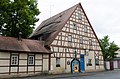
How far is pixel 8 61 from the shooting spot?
20.8 m

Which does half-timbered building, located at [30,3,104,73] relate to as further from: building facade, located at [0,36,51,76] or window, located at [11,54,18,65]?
window, located at [11,54,18,65]

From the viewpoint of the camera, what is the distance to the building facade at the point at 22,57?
67.6 ft

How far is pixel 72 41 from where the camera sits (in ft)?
93.7

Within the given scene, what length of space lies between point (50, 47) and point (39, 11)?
8879 millimetres

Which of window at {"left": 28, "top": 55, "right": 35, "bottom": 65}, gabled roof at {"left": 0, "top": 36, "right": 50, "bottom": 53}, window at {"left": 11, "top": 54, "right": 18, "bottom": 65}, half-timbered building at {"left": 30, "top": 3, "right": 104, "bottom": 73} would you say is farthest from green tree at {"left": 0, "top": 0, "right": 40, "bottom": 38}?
window at {"left": 11, "top": 54, "right": 18, "bottom": 65}

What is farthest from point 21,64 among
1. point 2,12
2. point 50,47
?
point 2,12

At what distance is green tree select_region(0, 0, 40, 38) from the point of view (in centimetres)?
2772

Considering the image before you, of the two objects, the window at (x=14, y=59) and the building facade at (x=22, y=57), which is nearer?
the building facade at (x=22, y=57)

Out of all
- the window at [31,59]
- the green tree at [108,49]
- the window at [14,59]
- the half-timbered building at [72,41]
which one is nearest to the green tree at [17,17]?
the half-timbered building at [72,41]

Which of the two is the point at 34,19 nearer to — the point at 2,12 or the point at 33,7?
the point at 33,7

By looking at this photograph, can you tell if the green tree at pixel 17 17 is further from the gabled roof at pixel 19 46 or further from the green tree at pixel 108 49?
the green tree at pixel 108 49

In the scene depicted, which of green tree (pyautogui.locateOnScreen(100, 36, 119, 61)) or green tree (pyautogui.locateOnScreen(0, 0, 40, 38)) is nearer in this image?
green tree (pyautogui.locateOnScreen(0, 0, 40, 38))

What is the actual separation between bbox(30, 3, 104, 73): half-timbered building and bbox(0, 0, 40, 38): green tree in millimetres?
2948

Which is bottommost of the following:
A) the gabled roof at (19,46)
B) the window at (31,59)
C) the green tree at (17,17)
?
the window at (31,59)
